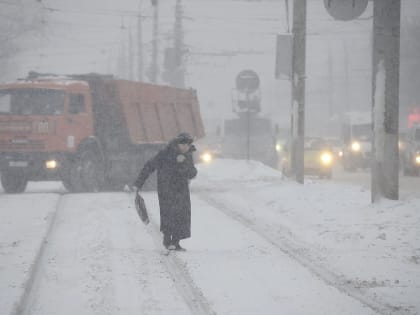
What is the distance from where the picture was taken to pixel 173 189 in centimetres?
1116

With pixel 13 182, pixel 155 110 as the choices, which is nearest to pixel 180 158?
pixel 13 182

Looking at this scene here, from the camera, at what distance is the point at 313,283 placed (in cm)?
870

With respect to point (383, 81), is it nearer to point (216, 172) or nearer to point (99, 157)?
point (99, 157)

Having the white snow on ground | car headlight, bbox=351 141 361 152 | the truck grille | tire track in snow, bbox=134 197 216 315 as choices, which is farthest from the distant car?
tire track in snow, bbox=134 197 216 315

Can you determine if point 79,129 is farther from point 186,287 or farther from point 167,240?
point 186,287

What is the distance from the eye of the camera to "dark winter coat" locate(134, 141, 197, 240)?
11078 mm

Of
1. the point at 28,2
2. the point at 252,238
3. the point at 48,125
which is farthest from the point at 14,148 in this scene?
the point at 28,2

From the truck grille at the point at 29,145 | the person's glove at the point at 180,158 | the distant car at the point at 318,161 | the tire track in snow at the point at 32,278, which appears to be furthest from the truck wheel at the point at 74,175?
the distant car at the point at 318,161

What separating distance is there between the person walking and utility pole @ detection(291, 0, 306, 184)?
33.3 feet

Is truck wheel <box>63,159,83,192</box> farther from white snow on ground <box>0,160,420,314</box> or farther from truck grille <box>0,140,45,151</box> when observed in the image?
white snow on ground <box>0,160,420,314</box>

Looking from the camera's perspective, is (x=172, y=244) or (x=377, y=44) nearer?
(x=172, y=244)

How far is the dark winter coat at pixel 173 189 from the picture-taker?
36.3ft

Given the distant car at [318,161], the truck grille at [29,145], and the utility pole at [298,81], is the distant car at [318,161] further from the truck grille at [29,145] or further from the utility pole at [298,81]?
the truck grille at [29,145]

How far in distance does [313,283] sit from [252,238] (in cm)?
358
